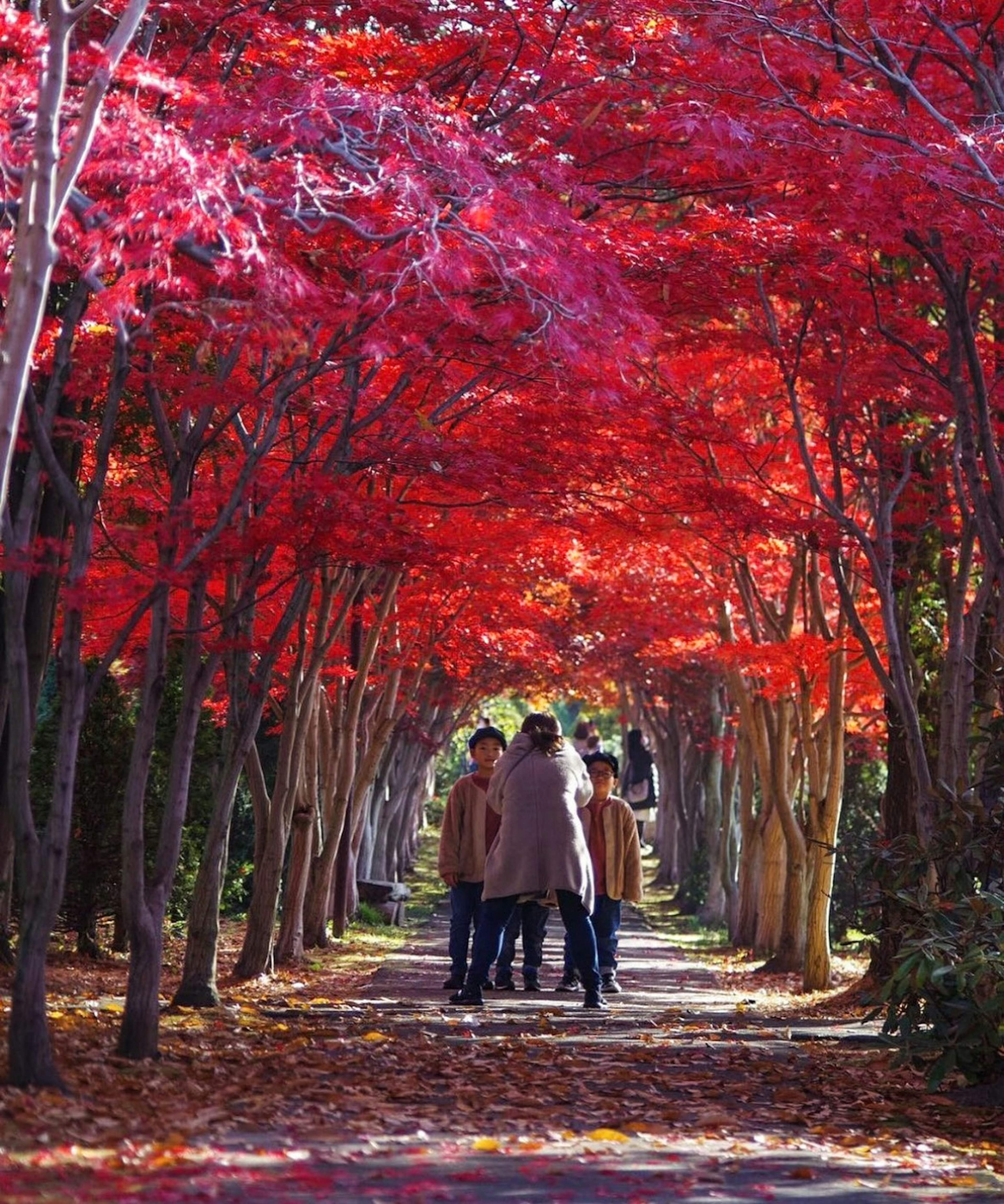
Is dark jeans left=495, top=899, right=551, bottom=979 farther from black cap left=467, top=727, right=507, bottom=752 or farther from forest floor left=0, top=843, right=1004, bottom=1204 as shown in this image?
black cap left=467, top=727, right=507, bottom=752

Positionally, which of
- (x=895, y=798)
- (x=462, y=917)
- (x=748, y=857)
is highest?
(x=895, y=798)

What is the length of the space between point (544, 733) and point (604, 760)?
2.16m

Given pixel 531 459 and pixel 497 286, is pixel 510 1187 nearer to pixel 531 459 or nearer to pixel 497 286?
pixel 497 286

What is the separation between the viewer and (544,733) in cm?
1116

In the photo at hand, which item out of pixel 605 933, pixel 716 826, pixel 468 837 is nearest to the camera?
pixel 468 837

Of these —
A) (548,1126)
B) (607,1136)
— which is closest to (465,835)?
(548,1126)

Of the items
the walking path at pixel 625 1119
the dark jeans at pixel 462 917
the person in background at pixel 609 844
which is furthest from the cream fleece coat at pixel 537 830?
the person in background at pixel 609 844

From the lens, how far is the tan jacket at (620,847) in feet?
43.0

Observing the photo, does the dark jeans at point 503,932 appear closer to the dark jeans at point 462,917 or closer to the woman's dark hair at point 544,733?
the woman's dark hair at point 544,733

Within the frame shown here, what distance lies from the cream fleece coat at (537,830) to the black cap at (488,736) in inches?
45.1

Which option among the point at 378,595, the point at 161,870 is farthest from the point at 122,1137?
the point at 378,595

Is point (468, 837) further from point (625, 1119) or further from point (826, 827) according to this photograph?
point (625, 1119)

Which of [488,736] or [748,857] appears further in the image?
[748,857]

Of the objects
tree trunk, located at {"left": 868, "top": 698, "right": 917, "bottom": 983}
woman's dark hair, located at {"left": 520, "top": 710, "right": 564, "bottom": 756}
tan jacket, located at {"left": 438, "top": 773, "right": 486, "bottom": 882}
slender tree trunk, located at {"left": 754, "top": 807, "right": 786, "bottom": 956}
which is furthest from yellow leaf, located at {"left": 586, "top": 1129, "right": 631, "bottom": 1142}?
slender tree trunk, located at {"left": 754, "top": 807, "right": 786, "bottom": 956}
